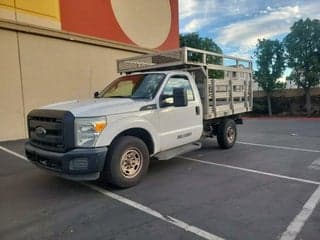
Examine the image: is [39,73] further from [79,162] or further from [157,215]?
[157,215]

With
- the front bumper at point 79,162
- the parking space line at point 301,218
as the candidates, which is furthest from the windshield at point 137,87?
the parking space line at point 301,218

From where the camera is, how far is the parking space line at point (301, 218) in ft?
12.8

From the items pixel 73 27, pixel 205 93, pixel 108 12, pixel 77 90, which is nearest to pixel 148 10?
pixel 108 12

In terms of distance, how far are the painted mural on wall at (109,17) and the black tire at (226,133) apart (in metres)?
7.78

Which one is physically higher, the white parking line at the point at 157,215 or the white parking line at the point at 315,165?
the white parking line at the point at 157,215

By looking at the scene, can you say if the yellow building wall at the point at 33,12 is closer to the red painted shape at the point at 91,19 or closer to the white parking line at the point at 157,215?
the red painted shape at the point at 91,19

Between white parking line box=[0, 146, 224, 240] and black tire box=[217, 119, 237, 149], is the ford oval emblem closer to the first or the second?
white parking line box=[0, 146, 224, 240]

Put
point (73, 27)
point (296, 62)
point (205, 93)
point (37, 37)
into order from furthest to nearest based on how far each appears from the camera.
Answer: point (296, 62) < point (73, 27) < point (37, 37) < point (205, 93)

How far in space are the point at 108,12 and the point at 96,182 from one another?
35.9 ft

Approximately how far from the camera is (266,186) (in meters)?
5.82

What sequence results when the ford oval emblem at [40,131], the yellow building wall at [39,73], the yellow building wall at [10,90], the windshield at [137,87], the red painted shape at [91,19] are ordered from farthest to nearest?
the red painted shape at [91,19]
the yellow building wall at [39,73]
the yellow building wall at [10,90]
the windshield at [137,87]
the ford oval emblem at [40,131]

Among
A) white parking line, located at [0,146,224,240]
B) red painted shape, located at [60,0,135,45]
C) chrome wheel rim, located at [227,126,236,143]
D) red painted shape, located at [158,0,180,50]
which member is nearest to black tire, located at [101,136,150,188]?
white parking line, located at [0,146,224,240]

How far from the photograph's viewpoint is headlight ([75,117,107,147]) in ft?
17.3

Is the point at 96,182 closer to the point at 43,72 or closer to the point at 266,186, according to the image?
the point at 266,186
